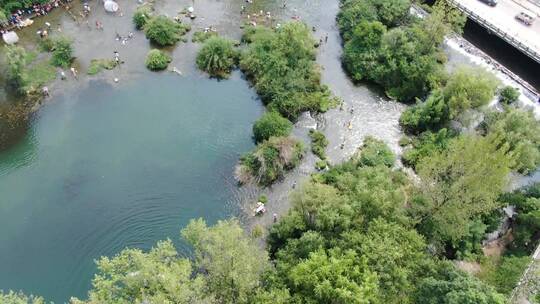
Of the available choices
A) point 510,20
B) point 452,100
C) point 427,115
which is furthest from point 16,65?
point 510,20

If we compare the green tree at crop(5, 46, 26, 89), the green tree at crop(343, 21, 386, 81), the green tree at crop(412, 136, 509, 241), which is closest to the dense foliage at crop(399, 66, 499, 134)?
the green tree at crop(343, 21, 386, 81)

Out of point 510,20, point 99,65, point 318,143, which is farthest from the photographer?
point 510,20

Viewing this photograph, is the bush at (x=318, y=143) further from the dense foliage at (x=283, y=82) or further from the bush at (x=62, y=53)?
the bush at (x=62, y=53)

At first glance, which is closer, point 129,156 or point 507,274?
point 507,274

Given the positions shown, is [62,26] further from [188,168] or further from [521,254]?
[521,254]

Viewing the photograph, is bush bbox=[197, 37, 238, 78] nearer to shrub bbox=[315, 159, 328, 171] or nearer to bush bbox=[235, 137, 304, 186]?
bush bbox=[235, 137, 304, 186]

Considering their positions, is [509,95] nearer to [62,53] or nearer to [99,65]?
[99,65]

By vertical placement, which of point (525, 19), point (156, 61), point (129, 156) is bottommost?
point (129, 156)
